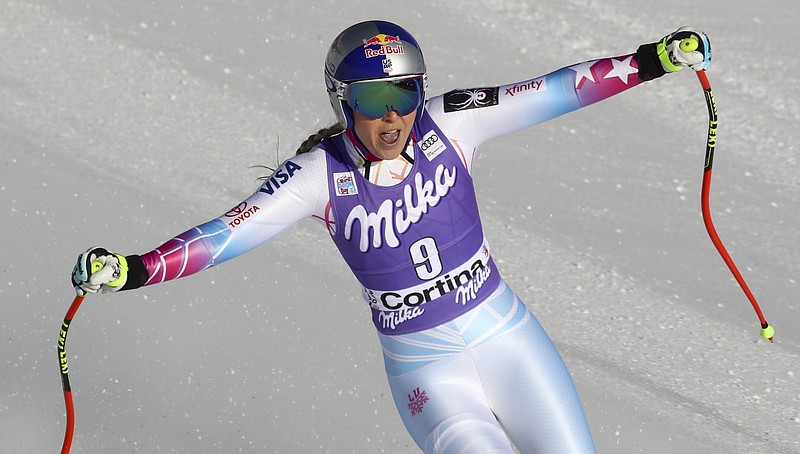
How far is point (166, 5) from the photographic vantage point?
6395 millimetres

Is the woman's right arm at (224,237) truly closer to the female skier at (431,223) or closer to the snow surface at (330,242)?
the female skier at (431,223)

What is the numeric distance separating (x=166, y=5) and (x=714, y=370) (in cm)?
333

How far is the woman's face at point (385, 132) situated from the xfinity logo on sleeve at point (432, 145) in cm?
8

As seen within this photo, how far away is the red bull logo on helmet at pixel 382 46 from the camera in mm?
3271

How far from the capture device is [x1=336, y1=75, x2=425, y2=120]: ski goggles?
326 centimetres

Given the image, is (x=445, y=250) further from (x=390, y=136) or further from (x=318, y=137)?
(x=318, y=137)

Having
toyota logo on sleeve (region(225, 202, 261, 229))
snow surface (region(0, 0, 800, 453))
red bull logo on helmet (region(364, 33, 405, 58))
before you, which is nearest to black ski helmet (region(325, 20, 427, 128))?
red bull logo on helmet (region(364, 33, 405, 58))

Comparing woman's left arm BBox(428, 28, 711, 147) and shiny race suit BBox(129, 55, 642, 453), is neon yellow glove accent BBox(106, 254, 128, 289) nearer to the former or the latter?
shiny race suit BBox(129, 55, 642, 453)

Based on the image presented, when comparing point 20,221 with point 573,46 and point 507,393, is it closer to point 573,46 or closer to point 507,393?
point 573,46

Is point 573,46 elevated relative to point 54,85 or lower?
lower

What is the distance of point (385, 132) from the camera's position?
10.9 feet

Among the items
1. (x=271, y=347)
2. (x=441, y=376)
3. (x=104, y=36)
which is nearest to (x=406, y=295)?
(x=441, y=376)

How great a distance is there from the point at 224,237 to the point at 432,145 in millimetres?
638

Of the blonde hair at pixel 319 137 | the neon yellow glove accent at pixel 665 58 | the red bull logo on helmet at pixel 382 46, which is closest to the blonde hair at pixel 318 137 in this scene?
the blonde hair at pixel 319 137
